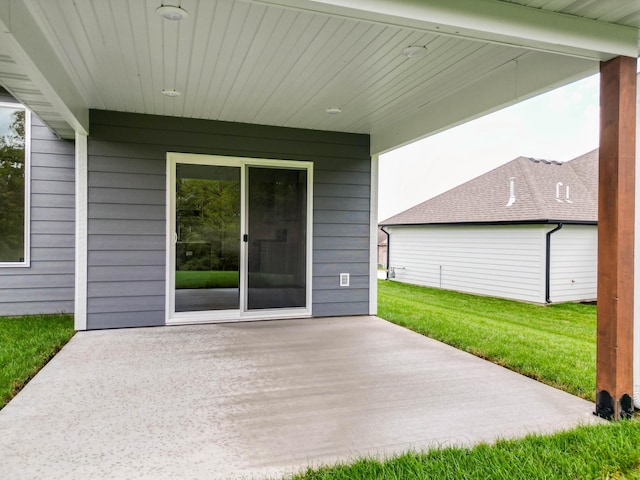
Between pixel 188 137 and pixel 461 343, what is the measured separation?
3.98 metres

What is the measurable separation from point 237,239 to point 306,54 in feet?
9.03

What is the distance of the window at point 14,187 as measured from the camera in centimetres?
548

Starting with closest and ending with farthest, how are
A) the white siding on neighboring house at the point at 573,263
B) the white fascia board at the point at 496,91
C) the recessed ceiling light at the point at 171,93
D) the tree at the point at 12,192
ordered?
the white fascia board at the point at 496,91 → the recessed ceiling light at the point at 171,93 → the tree at the point at 12,192 → the white siding on neighboring house at the point at 573,263

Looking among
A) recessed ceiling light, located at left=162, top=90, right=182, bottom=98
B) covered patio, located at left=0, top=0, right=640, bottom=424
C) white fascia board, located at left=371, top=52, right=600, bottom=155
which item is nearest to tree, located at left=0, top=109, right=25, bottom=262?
covered patio, located at left=0, top=0, right=640, bottom=424

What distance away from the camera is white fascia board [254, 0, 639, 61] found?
7.09ft

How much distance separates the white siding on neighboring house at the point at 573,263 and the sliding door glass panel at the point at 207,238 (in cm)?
739

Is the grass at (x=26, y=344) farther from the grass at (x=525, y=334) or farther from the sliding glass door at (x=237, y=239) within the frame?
the grass at (x=525, y=334)

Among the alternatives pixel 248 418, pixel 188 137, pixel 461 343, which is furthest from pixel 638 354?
pixel 188 137

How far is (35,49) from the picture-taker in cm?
283

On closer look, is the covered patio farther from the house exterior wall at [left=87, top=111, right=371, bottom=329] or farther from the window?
the window

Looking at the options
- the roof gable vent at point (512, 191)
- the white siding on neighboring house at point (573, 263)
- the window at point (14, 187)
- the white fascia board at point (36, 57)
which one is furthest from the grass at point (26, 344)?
the roof gable vent at point (512, 191)

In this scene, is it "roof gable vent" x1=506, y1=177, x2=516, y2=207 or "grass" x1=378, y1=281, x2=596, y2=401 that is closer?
"grass" x1=378, y1=281, x2=596, y2=401

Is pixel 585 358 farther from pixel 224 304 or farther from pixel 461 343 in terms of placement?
pixel 224 304

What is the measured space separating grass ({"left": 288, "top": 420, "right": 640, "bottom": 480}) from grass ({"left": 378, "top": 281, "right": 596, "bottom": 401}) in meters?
0.85
